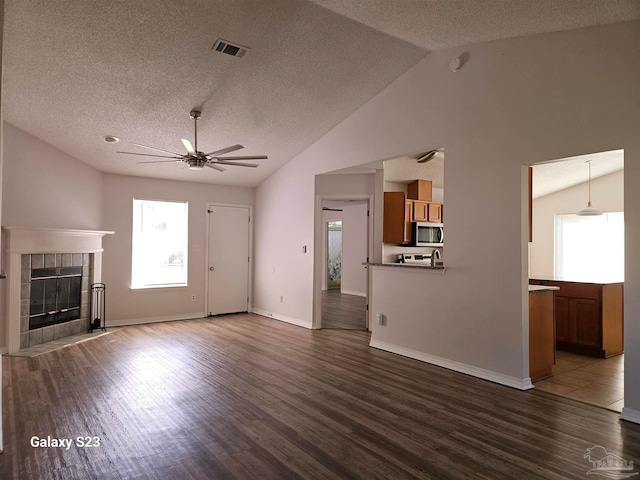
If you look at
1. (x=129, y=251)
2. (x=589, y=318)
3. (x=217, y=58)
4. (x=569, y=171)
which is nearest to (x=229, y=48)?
(x=217, y=58)

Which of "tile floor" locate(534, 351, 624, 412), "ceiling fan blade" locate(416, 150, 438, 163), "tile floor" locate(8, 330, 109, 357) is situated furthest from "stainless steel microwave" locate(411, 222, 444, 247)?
"tile floor" locate(8, 330, 109, 357)

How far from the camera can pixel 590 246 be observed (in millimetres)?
7180

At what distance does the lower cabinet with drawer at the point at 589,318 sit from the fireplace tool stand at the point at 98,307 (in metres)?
6.33

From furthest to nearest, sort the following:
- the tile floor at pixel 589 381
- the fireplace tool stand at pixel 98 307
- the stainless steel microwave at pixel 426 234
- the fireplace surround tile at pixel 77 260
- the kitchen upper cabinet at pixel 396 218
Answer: the stainless steel microwave at pixel 426 234
the kitchen upper cabinet at pixel 396 218
the fireplace tool stand at pixel 98 307
the fireplace surround tile at pixel 77 260
the tile floor at pixel 589 381

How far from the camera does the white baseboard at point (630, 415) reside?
2887mm

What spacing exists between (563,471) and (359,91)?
13.8ft

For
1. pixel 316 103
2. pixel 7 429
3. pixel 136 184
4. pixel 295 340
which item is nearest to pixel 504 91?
pixel 316 103

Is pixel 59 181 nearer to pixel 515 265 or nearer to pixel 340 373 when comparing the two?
pixel 340 373

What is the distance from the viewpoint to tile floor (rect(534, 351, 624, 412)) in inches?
131

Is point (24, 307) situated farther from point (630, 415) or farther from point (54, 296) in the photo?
point (630, 415)

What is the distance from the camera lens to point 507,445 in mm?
2545

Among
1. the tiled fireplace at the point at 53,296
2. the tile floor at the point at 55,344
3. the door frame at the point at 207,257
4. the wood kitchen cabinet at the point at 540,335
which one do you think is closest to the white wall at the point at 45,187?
the tiled fireplace at the point at 53,296

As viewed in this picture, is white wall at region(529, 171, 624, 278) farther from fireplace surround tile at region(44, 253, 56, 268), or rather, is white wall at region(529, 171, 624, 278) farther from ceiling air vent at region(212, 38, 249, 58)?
fireplace surround tile at region(44, 253, 56, 268)

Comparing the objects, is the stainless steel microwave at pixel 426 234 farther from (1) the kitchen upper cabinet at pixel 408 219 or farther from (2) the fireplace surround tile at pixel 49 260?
(2) the fireplace surround tile at pixel 49 260
